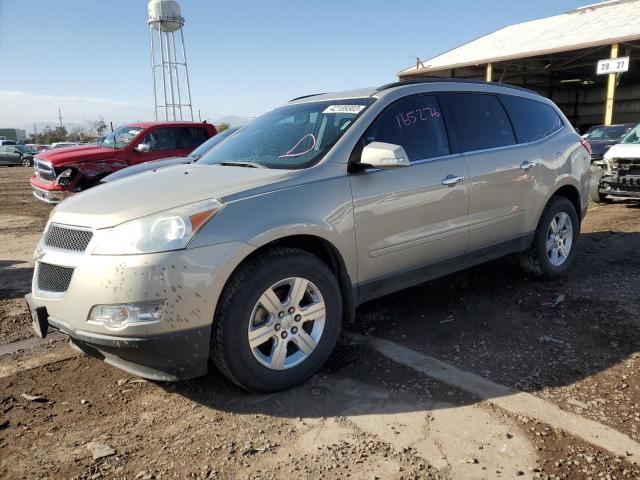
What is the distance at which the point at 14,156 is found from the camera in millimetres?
33469

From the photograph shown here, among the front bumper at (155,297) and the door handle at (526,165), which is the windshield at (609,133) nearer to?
the door handle at (526,165)

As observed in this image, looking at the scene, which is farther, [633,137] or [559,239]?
[633,137]

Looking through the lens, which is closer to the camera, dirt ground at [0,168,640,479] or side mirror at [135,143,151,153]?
dirt ground at [0,168,640,479]

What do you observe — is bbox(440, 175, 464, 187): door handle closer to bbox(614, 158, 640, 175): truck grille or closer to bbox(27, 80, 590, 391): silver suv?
bbox(27, 80, 590, 391): silver suv

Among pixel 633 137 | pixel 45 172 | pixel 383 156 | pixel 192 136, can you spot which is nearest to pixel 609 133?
pixel 633 137

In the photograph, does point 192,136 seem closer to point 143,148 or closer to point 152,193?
point 143,148

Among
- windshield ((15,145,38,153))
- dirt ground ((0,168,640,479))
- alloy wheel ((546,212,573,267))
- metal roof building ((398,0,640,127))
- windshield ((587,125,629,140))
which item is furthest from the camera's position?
windshield ((15,145,38,153))

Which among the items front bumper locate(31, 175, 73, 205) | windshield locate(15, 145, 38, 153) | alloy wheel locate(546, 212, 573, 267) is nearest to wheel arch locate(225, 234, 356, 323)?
alloy wheel locate(546, 212, 573, 267)

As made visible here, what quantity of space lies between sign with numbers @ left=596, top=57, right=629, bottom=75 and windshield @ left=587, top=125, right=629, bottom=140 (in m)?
Answer: 3.57

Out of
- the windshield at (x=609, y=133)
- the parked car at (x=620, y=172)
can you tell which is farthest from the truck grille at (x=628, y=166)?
the windshield at (x=609, y=133)

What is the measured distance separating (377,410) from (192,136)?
904cm

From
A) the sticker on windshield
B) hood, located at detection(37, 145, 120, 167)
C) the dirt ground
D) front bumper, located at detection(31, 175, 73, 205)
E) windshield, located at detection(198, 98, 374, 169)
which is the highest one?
the sticker on windshield

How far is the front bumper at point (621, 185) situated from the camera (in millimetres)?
8977

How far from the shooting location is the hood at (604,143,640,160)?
900cm
